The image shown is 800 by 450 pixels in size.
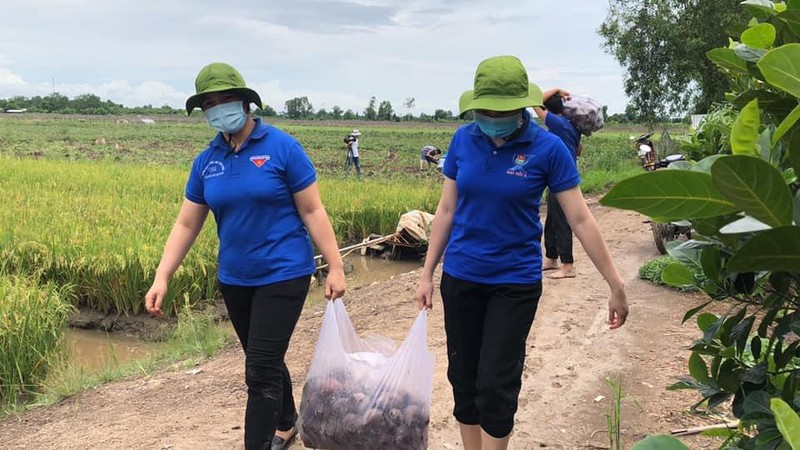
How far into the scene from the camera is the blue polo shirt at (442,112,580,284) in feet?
7.29

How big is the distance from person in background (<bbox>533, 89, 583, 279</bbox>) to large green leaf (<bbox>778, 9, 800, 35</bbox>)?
3.55m

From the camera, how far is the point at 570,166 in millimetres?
2238

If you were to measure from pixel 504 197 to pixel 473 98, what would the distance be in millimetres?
363

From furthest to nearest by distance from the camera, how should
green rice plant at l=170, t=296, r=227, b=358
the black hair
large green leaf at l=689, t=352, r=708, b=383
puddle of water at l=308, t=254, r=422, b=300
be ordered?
puddle of water at l=308, t=254, r=422, b=300, the black hair, green rice plant at l=170, t=296, r=227, b=358, large green leaf at l=689, t=352, r=708, b=383

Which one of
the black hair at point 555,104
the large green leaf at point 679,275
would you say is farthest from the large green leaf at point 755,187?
the black hair at point 555,104

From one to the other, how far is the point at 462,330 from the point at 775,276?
146 cm

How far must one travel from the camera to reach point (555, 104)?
15.9 ft

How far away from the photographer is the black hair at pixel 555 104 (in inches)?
186

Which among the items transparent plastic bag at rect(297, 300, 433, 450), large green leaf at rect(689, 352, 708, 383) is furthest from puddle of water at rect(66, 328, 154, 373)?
large green leaf at rect(689, 352, 708, 383)

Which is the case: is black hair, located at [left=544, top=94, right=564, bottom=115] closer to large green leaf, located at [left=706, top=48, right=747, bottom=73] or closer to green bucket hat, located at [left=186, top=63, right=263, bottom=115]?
green bucket hat, located at [left=186, top=63, right=263, bottom=115]

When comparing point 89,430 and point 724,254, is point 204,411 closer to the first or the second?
point 89,430

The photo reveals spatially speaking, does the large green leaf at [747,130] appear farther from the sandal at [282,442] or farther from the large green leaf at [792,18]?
the sandal at [282,442]

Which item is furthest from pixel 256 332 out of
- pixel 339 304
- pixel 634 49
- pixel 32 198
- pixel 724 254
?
pixel 634 49

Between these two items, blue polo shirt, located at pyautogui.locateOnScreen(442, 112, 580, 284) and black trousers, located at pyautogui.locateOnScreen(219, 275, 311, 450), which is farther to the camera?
black trousers, located at pyautogui.locateOnScreen(219, 275, 311, 450)
